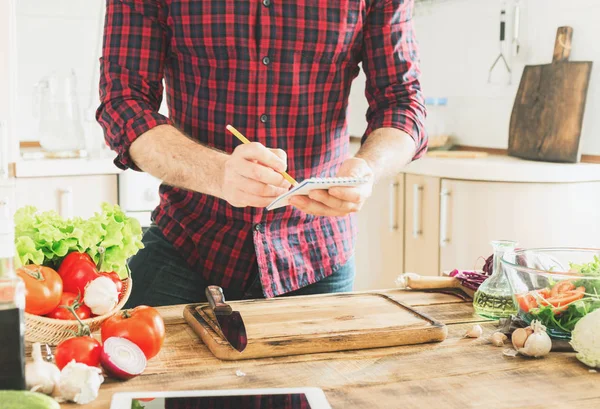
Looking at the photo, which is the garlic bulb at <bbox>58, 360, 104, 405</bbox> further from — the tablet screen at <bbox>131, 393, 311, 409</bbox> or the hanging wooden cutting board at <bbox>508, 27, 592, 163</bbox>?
the hanging wooden cutting board at <bbox>508, 27, 592, 163</bbox>

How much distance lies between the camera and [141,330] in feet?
3.56

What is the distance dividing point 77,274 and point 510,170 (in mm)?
1768

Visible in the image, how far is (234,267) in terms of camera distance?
66.6 inches

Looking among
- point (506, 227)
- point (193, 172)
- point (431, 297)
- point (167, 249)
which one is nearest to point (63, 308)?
point (193, 172)

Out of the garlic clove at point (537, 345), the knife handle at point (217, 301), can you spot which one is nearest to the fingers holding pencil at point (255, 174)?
the knife handle at point (217, 301)

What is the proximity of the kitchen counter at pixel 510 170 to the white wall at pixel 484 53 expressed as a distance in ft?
0.86

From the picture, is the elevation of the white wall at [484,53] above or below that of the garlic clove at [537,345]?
above

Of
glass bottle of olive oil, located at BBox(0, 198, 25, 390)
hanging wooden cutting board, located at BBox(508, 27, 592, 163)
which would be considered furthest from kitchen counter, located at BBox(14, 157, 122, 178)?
glass bottle of olive oil, located at BBox(0, 198, 25, 390)

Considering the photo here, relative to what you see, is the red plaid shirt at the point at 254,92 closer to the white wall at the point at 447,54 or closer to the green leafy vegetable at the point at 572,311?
the green leafy vegetable at the point at 572,311

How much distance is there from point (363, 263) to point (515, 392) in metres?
2.42

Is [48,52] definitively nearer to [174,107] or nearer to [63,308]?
[174,107]

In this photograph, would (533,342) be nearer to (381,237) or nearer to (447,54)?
(381,237)

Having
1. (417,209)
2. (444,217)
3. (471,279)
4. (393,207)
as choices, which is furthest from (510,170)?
(471,279)

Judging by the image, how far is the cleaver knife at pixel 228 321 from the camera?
1.14 metres
